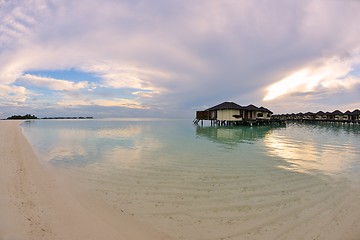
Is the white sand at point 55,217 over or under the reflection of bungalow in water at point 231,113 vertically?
under

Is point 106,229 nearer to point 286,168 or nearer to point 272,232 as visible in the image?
point 272,232

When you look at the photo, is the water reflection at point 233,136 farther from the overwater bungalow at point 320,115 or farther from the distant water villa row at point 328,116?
the overwater bungalow at point 320,115

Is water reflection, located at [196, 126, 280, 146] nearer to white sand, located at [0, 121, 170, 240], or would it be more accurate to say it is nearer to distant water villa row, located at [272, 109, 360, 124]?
white sand, located at [0, 121, 170, 240]

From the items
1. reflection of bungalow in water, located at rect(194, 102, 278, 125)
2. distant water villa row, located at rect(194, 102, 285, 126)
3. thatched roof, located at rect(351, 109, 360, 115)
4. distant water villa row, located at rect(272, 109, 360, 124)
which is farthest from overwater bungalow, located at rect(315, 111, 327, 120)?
reflection of bungalow in water, located at rect(194, 102, 278, 125)

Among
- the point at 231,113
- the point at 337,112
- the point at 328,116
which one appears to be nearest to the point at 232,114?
the point at 231,113

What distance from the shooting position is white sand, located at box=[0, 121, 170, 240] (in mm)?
3770

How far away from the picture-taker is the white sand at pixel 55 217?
12.4ft

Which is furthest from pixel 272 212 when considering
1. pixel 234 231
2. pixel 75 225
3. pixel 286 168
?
pixel 286 168

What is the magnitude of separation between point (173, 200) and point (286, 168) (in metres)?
5.63

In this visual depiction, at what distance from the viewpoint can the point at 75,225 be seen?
4094 mm

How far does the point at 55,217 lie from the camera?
4430 mm

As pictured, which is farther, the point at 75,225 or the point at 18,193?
the point at 18,193

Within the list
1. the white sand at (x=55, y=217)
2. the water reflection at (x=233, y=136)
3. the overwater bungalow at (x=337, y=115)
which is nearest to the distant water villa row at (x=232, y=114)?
the water reflection at (x=233, y=136)

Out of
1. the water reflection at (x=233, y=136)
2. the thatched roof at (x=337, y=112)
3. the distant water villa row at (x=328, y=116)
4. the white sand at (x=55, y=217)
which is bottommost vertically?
the white sand at (x=55, y=217)
